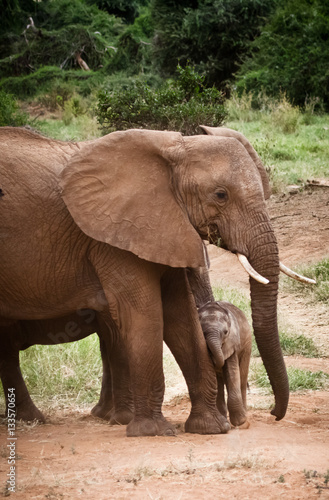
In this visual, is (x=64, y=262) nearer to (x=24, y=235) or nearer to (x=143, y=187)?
(x=24, y=235)

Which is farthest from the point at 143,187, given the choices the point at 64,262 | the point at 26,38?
the point at 26,38

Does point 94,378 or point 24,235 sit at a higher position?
point 24,235

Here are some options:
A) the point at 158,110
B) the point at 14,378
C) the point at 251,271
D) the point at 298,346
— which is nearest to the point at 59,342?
the point at 14,378

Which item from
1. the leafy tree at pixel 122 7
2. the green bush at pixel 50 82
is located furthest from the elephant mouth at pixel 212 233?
the leafy tree at pixel 122 7

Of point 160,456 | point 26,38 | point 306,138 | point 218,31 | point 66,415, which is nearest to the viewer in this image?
point 160,456

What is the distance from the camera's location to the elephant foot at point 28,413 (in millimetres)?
6844

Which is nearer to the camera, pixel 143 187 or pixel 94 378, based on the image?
pixel 143 187

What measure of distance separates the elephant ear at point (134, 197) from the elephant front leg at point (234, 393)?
0.98 m

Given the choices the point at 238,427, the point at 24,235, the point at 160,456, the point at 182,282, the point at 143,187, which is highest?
the point at 143,187

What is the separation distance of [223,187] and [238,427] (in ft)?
5.97

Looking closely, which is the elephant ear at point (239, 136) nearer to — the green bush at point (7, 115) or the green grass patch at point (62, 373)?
the green grass patch at point (62, 373)

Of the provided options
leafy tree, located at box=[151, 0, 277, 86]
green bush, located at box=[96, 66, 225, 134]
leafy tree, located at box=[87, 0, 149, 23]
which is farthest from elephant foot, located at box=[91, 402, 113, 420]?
leafy tree, located at box=[87, 0, 149, 23]

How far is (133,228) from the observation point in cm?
583

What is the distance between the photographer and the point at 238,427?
6.36 meters
